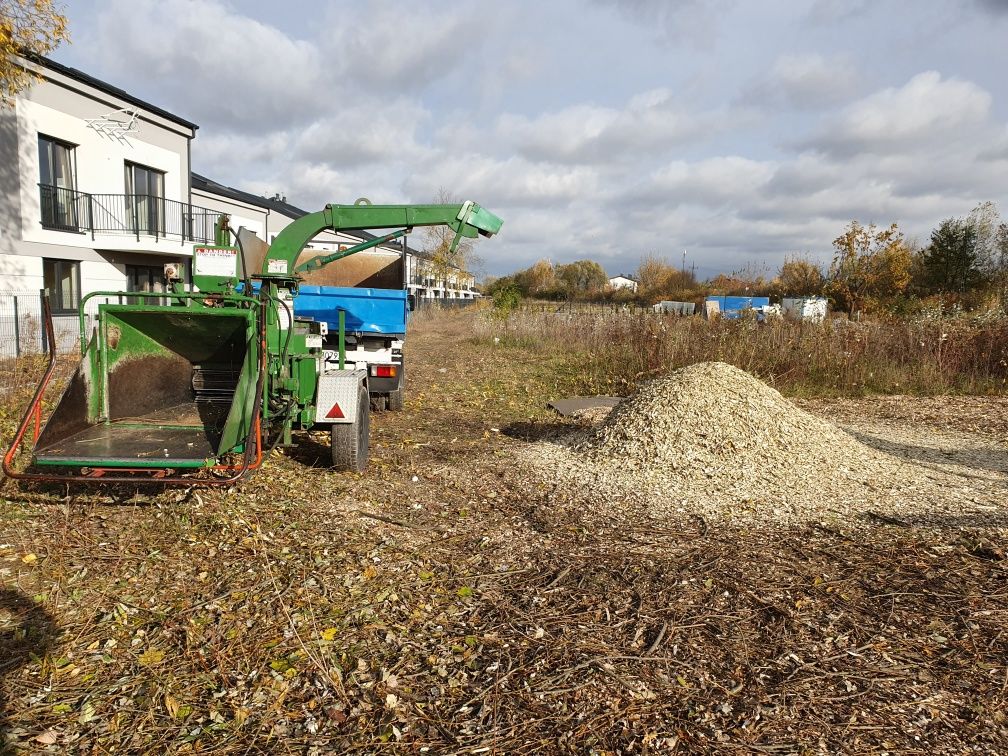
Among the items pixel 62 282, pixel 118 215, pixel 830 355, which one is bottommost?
pixel 830 355

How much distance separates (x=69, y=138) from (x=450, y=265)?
24736mm

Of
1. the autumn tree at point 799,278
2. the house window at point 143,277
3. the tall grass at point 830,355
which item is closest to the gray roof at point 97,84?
the house window at point 143,277

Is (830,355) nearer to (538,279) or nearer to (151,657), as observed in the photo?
(151,657)

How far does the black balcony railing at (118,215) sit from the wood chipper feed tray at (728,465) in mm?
15242

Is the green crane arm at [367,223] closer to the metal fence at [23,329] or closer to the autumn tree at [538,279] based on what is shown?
the metal fence at [23,329]

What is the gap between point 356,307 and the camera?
297 inches

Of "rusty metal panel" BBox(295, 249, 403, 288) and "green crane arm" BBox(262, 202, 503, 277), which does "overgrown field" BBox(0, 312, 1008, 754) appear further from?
"rusty metal panel" BBox(295, 249, 403, 288)

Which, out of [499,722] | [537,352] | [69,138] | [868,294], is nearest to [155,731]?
[499,722]

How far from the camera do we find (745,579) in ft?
12.9

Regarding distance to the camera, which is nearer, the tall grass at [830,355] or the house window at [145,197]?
the tall grass at [830,355]

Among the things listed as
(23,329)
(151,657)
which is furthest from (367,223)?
(23,329)

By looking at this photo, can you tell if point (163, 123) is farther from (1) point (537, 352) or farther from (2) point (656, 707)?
(2) point (656, 707)

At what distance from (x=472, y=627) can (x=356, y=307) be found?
5.00 m

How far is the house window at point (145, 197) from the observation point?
18.5 m
